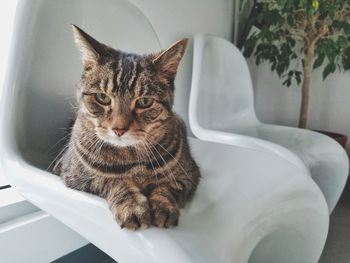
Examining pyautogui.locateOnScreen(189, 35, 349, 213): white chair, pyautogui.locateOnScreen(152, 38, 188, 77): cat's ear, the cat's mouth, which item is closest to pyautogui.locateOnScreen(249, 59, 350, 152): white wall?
pyautogui.locateOnScreen(189, 35, 349, 213): white chair

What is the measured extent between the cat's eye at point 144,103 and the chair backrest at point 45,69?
298 mm

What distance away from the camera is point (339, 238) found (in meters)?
1.24

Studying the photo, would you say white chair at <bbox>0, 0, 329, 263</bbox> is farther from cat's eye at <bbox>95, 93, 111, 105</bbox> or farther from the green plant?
the green plant

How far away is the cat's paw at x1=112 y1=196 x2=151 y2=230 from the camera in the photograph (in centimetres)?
40

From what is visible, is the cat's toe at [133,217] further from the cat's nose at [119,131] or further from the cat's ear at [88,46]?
the cat's ear at [88,46]

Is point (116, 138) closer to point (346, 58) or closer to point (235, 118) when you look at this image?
point (235, 118)

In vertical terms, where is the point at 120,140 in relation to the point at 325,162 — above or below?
above

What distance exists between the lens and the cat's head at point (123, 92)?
19.8 inches

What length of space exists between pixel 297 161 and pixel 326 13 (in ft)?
2.82

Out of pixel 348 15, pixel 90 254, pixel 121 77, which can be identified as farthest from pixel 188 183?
pixel 348 15

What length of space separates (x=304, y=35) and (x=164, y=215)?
4.63ft

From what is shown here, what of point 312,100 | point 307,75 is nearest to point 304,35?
point 307,75

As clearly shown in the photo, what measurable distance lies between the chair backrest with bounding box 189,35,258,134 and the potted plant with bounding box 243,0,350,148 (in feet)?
0.89

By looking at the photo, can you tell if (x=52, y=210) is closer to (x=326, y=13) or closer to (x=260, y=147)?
(x=260, y=147)
